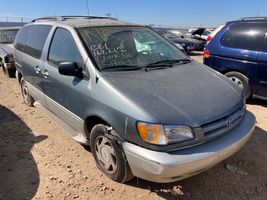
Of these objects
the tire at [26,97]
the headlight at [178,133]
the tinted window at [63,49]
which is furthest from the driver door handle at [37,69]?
the headlight at [178,133]

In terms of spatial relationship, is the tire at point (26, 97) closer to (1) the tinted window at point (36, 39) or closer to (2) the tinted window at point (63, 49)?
(1) the tinted window at point (36, 39)

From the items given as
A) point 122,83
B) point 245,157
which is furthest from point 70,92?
point 245,157

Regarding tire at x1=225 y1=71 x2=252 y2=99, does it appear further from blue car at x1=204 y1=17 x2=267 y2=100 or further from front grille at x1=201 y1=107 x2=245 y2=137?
front grille at x1=201 y1=107 x2=245 y2=137

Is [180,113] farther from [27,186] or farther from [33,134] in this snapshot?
[33,134]

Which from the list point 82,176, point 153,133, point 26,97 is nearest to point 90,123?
point 82,176

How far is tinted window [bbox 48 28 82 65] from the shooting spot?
3.50m

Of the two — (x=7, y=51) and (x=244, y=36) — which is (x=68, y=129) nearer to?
(x=244, y=36)

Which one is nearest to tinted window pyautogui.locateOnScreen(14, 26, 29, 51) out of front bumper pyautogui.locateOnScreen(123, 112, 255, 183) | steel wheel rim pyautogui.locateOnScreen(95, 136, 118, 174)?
steel wheel rim pyautogui.locateOnScreen(95, 136, 118, 174)

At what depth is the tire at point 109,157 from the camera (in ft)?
9.49

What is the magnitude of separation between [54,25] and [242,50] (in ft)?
12.1

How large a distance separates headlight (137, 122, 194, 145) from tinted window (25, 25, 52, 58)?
8.51 ft

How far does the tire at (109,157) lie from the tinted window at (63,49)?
915 millimetres

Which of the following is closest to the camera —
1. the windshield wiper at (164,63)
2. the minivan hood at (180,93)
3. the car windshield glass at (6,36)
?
the minivan hood at (180,93)

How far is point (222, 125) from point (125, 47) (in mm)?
1612
